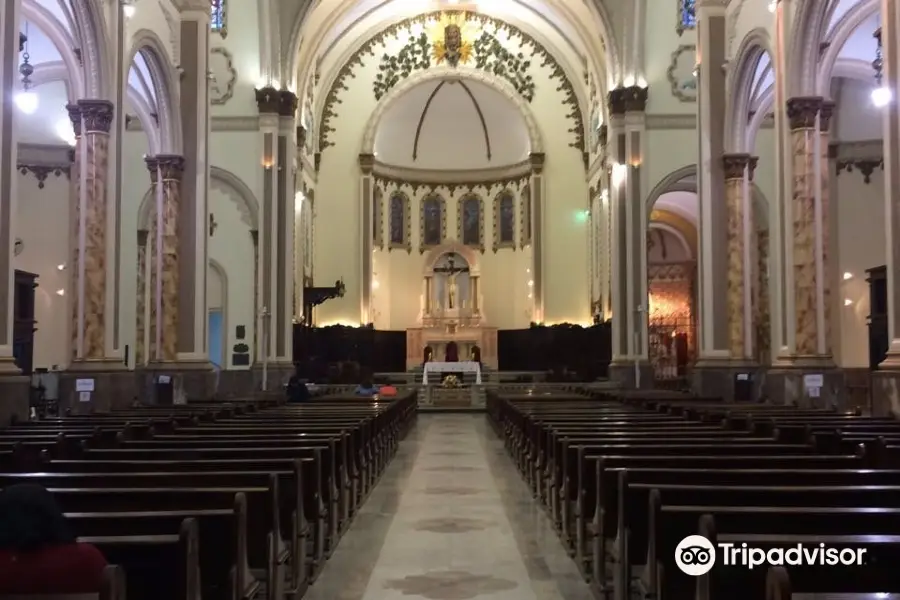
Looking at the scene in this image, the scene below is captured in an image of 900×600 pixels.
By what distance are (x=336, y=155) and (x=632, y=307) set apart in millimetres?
14116

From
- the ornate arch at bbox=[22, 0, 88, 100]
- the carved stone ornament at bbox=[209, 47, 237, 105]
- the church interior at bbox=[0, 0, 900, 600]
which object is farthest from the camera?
the carved stone ornament at bbox=[209, 47, 237, 105]

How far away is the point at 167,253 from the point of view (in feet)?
60.8

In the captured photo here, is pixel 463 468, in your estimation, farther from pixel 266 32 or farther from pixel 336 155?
pixel 336 155

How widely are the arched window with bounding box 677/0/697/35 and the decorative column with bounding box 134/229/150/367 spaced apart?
632 inches

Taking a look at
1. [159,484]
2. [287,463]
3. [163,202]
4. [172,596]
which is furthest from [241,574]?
[163,202]

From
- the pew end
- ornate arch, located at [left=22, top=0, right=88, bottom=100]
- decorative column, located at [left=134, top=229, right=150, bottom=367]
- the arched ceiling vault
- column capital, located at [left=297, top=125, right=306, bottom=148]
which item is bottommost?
the pew end

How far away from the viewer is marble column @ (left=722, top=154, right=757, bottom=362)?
18.6 meters

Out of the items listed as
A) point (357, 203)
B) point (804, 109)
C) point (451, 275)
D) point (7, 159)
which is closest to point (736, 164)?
point (804, 109)

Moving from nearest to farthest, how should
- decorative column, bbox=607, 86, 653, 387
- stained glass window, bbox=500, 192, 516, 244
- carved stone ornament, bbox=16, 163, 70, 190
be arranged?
1. carved stone ornament, bbox=16, 163, 70, 190
2. decorative column, bbox=607, 86, 653, 387
3. stained glass window, bbox=500, 192, 516, 244

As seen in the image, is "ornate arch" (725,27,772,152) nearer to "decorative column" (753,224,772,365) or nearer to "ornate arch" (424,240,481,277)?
"decorative column" (753,224,772,365)

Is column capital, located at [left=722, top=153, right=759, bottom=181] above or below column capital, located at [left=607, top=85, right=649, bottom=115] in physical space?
below

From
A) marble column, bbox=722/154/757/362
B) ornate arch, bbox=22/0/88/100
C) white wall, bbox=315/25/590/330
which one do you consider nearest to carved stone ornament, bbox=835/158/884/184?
marble column, bbox=722/154/757/362

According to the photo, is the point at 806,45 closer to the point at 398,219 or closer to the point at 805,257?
the point at 805,257

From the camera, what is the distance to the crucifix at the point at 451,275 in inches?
1454
